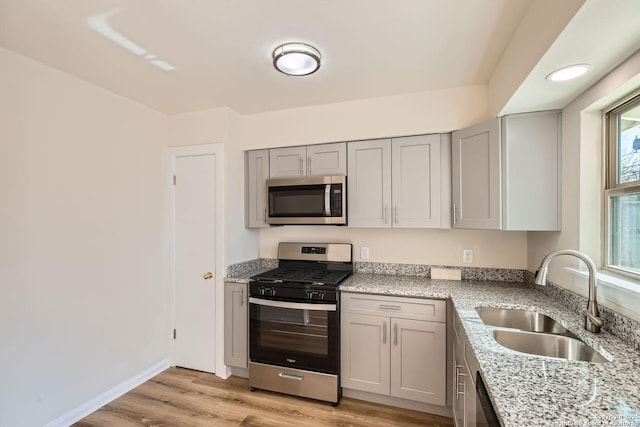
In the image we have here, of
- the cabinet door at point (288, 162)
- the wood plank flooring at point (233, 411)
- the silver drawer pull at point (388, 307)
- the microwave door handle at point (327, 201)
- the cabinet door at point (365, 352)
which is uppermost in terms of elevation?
the cabinet door at point (288, 162)

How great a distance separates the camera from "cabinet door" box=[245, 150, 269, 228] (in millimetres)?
2871

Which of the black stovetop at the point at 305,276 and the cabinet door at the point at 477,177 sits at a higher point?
the cabinet door at the point at 477,177

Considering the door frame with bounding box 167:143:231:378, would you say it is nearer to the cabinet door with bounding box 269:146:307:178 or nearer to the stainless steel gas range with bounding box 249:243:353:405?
the stainless steel gas range with bounding box 249:243:353:405

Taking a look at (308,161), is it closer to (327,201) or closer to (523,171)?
(327,201)

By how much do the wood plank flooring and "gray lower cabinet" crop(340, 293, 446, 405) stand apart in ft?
0.46

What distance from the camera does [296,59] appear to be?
5.82 ft

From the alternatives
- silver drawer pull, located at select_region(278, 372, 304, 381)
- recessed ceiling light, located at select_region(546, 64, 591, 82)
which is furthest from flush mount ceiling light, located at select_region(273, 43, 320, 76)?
silver drawer pull, located at select_region(278, 372, 304, 381)

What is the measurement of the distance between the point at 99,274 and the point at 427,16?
2.80 meters

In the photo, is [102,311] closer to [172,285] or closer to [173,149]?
[172,285]

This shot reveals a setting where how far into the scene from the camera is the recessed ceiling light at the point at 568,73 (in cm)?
135

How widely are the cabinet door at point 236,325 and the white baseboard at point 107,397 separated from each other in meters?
0.69

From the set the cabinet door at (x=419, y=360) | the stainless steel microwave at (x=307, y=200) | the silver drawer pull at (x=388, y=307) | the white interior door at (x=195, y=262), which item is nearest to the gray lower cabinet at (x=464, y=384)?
the cabinet door at (x=419, y=360)

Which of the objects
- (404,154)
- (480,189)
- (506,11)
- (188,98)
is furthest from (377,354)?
(188,98)

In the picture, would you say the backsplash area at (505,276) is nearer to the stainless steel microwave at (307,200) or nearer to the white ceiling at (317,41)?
the stainless steel microwave at (307,200)
